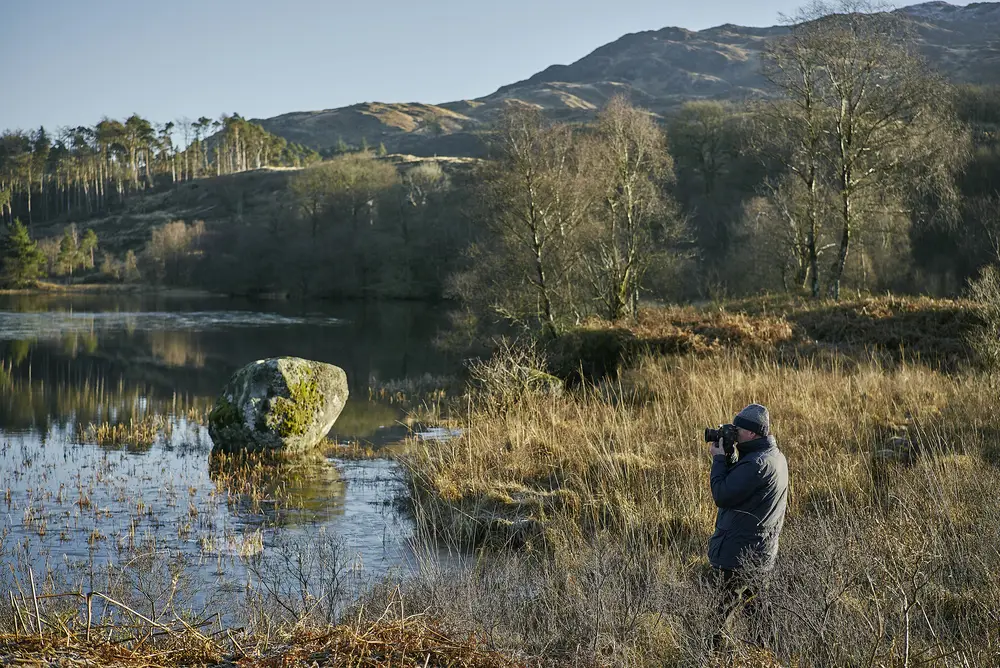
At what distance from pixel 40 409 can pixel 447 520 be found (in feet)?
50.5

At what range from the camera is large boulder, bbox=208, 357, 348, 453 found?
55.6 feet

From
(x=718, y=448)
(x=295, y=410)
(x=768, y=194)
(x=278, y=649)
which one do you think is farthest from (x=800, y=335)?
(x=768, y=194)

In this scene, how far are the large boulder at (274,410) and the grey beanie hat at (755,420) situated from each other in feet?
41.3

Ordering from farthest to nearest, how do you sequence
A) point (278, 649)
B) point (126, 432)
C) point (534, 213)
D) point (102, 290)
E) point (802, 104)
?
point (102, 290)
point (534, 213)
point (802, 104)
point (126, 432)
point (278, 649)

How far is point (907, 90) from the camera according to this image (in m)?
25.9

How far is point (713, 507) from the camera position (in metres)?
9.00

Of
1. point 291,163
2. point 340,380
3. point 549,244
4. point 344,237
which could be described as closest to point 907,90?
point 549,244

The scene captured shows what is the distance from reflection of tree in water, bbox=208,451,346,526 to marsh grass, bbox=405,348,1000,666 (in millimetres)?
1546

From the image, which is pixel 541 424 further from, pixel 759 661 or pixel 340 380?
pixel 759 661

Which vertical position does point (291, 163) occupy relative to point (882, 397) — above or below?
above

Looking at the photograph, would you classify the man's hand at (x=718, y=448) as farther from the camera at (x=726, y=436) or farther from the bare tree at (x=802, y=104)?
the bare tree at (x=802, y=104)

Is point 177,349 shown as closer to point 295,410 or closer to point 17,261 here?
point 295,410

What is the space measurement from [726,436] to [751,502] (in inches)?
18.0

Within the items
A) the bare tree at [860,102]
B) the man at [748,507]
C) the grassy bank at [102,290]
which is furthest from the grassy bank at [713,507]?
the grassy bank at [102,290]
